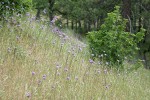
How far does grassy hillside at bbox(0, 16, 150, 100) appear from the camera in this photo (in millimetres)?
4160

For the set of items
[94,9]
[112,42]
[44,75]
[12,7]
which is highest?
[12,7]

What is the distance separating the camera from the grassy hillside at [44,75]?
4.16 m

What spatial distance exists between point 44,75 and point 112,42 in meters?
4.56

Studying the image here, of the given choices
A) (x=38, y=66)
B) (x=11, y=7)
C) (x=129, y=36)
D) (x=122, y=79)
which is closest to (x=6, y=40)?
(x=38, y=66)

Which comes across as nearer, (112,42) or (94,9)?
(112,42)

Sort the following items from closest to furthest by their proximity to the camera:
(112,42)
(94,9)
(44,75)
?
(44,75), (112,42), (94,9)

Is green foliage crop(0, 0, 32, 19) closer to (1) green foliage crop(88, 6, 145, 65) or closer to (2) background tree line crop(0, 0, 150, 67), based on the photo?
(2) background tree line crop(0, 0, 150, 67)

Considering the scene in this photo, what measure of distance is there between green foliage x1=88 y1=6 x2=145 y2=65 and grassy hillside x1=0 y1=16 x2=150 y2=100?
5.82ft

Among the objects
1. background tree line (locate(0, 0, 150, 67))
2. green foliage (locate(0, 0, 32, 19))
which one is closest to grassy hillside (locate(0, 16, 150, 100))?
green foliage (locate(0, 0, 32, 19))

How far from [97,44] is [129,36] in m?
1.34

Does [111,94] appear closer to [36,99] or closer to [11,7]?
[36,99]

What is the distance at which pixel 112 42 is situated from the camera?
8.57m

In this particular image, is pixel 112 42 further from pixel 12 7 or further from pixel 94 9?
pixel 94 9

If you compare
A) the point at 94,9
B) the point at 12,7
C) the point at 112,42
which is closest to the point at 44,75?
the point at 12,7
